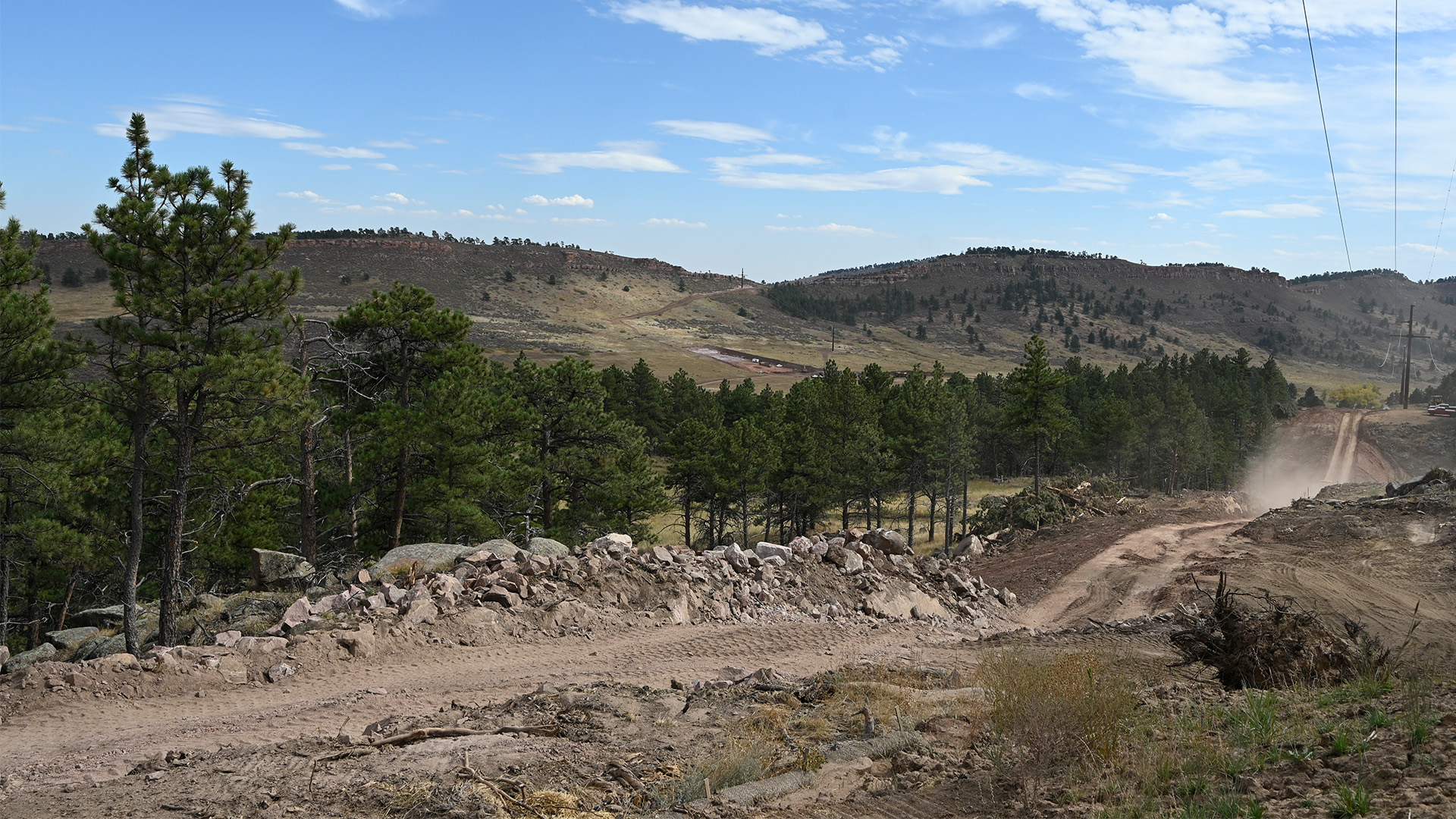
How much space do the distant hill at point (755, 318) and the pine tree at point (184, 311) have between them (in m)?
83.6

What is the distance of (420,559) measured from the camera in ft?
49.1

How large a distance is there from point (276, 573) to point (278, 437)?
3018 mm

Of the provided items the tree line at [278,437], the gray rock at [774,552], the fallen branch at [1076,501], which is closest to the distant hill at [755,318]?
the tree line at [278,437]

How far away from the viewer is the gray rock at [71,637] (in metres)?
16.0

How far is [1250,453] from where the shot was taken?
6150 cm

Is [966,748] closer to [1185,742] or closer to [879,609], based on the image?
[1185,742]

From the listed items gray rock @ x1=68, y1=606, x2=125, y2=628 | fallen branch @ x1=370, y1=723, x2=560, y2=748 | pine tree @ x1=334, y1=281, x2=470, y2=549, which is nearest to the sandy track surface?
fallen branch @ x1=370, y1=723, x2=560, y2=748

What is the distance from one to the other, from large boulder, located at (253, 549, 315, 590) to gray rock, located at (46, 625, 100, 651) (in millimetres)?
3082

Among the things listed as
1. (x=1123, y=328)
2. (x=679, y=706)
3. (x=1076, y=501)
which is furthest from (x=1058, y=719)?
(x=1123, y=328)

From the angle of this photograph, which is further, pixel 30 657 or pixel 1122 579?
pixel 1122 579

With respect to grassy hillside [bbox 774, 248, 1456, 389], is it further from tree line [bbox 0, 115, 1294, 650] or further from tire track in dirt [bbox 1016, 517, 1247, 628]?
tire track in dirt [bbox 1016, 517, 1247, 628]

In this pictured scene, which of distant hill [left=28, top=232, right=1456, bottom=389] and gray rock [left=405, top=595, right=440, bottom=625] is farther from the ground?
distant hill [left=28, top=232, right=1456, bottom=389]

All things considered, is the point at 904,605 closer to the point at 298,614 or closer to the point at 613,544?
the point at 613,544

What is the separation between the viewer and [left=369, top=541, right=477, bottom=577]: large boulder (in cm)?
1441
